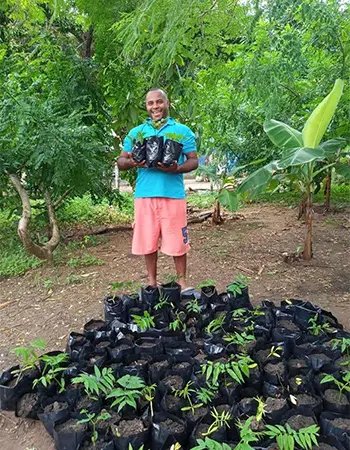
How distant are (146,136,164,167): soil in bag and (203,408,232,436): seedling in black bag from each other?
1798 mm

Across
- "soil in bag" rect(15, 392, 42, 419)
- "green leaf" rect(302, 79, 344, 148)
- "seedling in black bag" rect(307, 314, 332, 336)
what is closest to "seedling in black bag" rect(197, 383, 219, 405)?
"soil in bag" rect(15, 392, 42, 419)

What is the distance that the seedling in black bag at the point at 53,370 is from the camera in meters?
2.24

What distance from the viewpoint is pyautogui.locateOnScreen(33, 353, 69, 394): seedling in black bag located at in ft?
7.36

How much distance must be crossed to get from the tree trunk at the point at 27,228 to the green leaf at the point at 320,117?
270 centimetres

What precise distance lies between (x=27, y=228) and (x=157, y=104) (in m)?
1.97

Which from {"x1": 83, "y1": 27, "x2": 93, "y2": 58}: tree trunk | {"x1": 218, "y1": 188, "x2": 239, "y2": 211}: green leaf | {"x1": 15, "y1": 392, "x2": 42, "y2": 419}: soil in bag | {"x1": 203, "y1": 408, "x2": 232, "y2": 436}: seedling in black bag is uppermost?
{"x1": 83, "y1": 27, "x2": 93, "y2": 58}: tree trunk

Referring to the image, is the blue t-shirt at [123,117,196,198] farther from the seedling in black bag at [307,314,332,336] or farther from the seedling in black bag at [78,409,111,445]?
the seedling in black bag at [78,409,111,445]

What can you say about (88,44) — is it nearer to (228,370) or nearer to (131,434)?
(228,370)

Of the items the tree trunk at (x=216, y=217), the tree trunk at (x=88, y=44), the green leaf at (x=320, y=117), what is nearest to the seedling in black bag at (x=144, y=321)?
the green leaf at (x=320, y=117)

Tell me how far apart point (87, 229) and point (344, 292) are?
3.84 metres

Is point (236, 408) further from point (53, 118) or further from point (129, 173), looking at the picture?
point (129, 173)

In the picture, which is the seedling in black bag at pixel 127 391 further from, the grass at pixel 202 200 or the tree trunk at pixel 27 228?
the grass at pixel 202 200

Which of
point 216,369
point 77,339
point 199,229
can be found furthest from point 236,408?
point 199,229

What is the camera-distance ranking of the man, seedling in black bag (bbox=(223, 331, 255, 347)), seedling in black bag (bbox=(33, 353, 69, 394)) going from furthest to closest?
the man, seedling in black bag (bbox=(223, 331, 255, 347)), seedling in black bag (bbox=(33, 353, 69, 394))
